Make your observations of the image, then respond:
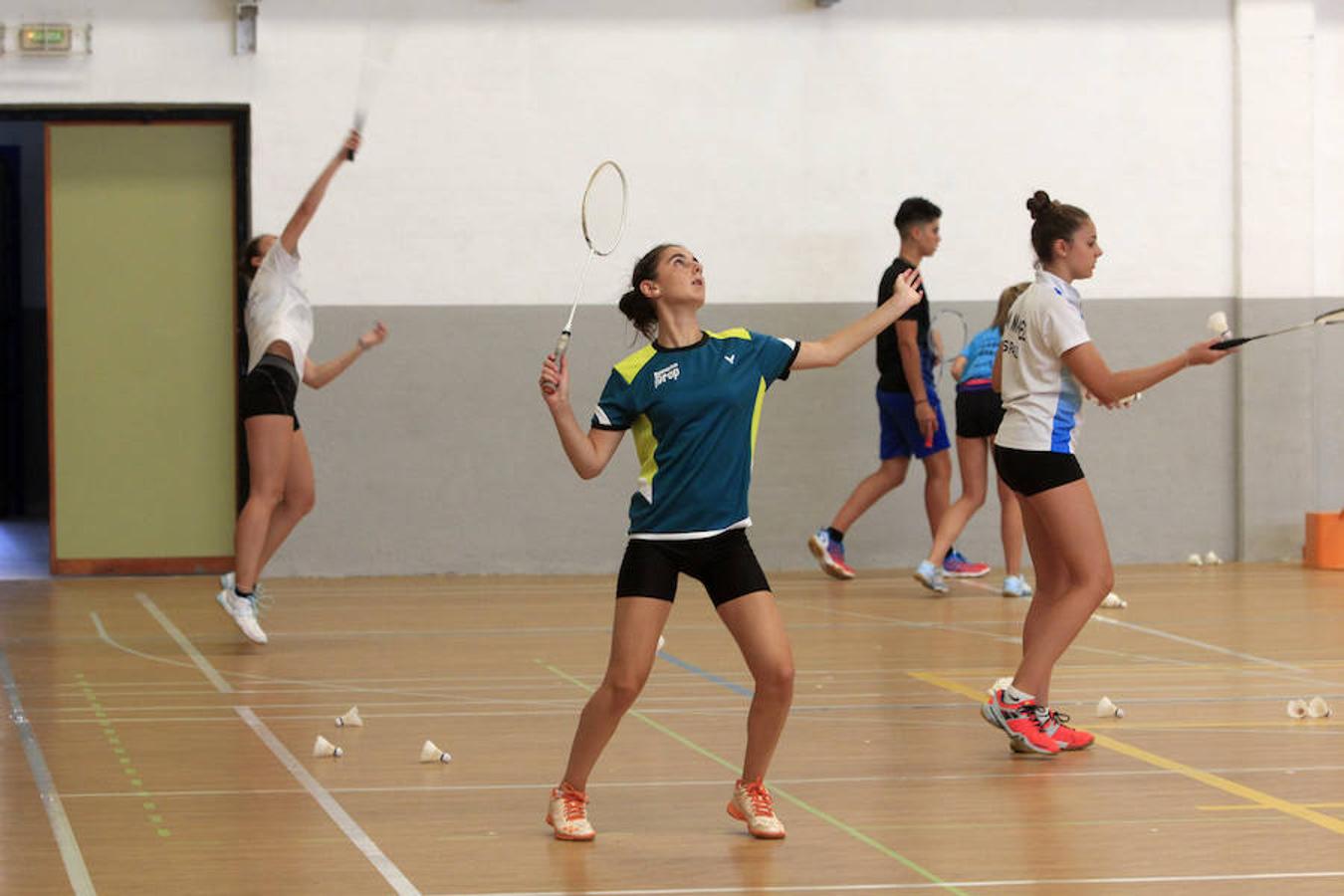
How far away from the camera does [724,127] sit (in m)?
12.2

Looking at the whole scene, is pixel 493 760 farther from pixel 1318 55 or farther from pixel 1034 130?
pixel 1318 55

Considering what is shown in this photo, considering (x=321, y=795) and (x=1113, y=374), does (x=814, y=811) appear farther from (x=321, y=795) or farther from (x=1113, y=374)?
(x=1113, y=374)

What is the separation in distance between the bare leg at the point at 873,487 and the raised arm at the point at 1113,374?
5180 millimetres

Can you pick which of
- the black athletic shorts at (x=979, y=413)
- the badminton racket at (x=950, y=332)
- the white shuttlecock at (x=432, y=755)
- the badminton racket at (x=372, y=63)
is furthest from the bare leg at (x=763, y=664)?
the badminton racket at (x=950, y=332)

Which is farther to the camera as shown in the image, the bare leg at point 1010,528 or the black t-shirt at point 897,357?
the black t-shirt at point 897,357

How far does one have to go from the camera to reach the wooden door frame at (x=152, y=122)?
1187cm

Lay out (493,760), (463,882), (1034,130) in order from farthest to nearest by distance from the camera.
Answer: (1034,130), (493,760), (463,882)

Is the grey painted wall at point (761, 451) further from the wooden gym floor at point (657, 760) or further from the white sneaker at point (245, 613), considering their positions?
the white sneaker at point (245, 613)

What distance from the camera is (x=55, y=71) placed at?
38.4 ft

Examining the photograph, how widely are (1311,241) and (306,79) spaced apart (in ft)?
21.1

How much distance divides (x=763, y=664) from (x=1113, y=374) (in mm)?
1712

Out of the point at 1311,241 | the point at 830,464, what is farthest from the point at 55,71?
the point at 1311,241

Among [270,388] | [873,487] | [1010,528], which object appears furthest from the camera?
[873,487]

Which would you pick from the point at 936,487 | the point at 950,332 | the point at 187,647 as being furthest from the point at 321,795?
the point at 950,332
